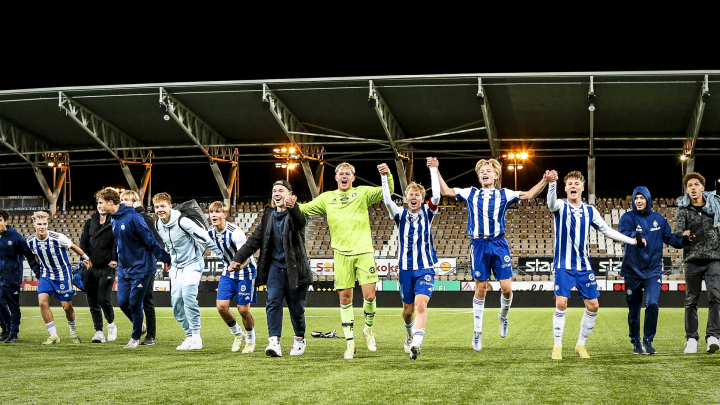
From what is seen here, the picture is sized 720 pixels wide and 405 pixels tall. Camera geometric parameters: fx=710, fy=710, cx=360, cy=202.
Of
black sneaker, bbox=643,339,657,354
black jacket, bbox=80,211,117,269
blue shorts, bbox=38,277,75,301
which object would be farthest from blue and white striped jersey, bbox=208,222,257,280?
black sneaker, bbox=643,339,657,354

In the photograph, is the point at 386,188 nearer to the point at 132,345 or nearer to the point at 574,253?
the point at 574,253

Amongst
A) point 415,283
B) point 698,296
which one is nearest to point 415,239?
point 415,283

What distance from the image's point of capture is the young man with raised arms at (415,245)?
7.91 meters

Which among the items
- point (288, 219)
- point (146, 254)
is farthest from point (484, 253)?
point (146, 254)

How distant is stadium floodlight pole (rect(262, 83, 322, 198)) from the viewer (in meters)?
28.2

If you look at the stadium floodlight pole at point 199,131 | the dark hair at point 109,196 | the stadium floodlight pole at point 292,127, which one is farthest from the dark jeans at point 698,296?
the stadium floodlight pole at point 199,131

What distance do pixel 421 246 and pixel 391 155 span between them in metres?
28.3

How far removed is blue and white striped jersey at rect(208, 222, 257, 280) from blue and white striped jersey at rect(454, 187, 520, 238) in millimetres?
2855

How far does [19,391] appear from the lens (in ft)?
17.6

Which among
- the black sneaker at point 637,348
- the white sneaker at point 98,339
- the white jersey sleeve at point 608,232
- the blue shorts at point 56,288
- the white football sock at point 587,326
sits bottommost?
the white sneaker at point 98,339

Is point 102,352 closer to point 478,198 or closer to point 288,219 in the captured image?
point 288,219

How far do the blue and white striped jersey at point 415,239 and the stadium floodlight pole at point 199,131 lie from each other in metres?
22.0

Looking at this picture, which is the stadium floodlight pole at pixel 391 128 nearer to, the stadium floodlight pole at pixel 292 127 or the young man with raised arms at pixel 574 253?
the stadium floodlight pole at pixel 292 127

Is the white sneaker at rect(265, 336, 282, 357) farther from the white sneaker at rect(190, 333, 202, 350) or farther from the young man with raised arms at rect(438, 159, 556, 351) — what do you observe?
the young man with raised arms at rect(438, 159, 556, 351)
